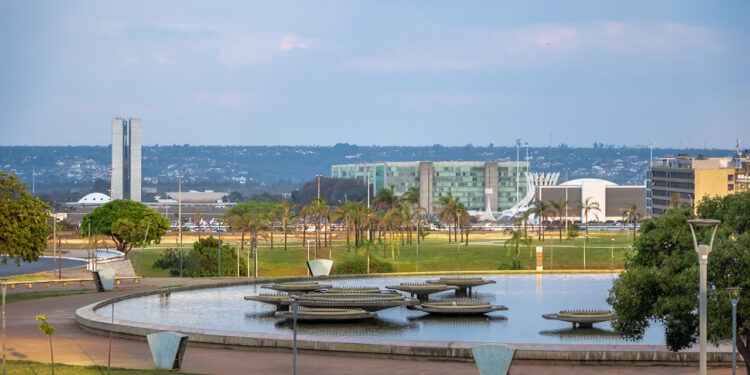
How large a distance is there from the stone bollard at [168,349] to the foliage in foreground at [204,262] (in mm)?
32788

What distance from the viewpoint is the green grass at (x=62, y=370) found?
22770 mm

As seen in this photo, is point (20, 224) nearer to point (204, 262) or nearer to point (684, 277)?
point (204, 262)

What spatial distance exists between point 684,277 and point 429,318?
13485mm

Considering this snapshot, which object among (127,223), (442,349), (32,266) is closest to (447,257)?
(127,223)

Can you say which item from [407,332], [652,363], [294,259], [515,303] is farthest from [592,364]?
[294,259]

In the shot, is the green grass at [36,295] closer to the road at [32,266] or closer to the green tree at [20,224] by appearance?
the green tree at [20,224]

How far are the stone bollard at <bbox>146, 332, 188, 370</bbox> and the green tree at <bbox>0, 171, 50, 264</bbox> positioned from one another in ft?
56.3

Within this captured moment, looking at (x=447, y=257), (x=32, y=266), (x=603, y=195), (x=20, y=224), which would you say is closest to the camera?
(x=20, y=224)

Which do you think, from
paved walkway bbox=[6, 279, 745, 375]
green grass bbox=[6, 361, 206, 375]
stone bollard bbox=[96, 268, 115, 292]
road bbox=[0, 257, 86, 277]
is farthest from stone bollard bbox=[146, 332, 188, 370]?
road bbox=[0, 257, 86, 277]

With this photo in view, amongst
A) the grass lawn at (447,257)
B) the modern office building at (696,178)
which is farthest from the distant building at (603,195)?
the grass lawn at (447,257)

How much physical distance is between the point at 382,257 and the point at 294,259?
21.8 feet

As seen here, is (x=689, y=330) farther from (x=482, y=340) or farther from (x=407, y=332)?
(x=407, y=332)

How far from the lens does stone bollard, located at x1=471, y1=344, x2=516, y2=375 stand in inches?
848

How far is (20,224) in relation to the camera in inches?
1549
